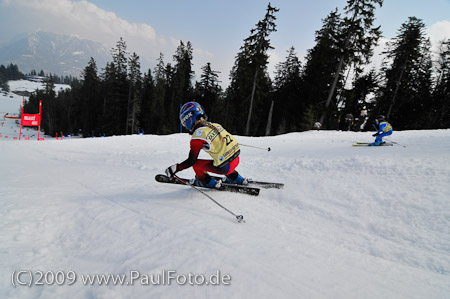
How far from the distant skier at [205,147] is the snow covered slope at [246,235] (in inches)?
19.8

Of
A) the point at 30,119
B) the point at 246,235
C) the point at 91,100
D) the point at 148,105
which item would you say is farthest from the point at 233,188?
the point at 91,100

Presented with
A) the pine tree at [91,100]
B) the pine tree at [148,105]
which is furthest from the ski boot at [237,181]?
the pine tree at [91,100]

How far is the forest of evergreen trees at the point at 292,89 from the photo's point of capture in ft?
89.0

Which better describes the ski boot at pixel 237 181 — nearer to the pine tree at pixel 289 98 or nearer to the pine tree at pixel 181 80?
the pine tree at pixel 289 98

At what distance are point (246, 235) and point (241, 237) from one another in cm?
10

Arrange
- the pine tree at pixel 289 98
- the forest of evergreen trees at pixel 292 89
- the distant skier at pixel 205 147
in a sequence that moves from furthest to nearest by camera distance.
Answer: the pine tree at pixel 289 98 < the forest of evergreen trees at pixel 292 89 < the distant skier at pixel 205 147

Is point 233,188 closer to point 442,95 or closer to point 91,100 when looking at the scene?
point 442,95

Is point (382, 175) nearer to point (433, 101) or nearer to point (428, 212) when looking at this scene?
point (428, 212)

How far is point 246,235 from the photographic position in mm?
2893

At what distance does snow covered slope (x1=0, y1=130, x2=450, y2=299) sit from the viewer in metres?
2.03

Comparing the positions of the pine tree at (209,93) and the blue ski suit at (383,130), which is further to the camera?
the pine tree at (209,93)

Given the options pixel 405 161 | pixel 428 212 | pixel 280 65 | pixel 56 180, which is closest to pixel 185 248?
pixel 428 212

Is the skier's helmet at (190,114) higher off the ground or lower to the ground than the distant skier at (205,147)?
higher

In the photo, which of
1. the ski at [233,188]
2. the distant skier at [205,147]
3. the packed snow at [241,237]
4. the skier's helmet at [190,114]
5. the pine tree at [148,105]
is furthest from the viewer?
the pine tree at [148,105]
